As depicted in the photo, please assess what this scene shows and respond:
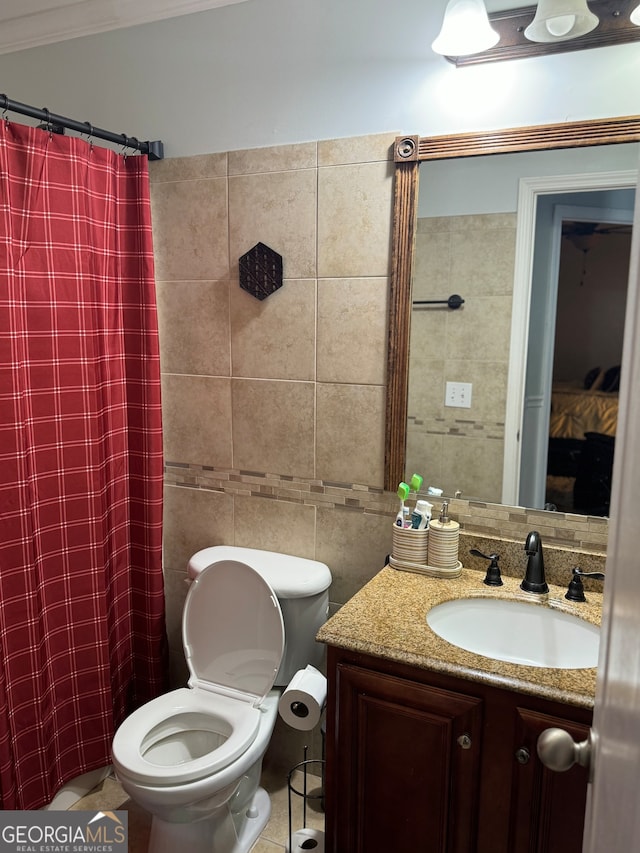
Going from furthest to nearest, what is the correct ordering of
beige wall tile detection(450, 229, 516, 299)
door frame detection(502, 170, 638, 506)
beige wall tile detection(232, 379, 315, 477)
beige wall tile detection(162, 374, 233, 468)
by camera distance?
beige wall tile detection(162, 374, 233, 468) → beige wall tile detection(232, 379, 315, 477) → beige wall tile detection(450, 229, 516, 299) → door frame detection(502, 170, 638, 506)

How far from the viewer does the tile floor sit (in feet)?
6.24

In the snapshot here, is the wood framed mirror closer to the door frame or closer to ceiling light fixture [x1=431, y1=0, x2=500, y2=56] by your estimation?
the door frame

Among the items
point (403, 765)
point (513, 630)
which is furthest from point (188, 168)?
point (403, 765)

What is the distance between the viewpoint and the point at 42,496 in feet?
6.10

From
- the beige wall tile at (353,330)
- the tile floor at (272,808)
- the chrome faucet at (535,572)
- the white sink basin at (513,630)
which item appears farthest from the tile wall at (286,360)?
the tile floor at (272,808)

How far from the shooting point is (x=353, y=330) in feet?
6.16

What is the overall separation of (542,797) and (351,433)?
3.46 ft

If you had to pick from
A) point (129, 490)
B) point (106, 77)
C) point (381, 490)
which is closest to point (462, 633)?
point (381, 490)

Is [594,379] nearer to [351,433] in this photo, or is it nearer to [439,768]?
[351,433]

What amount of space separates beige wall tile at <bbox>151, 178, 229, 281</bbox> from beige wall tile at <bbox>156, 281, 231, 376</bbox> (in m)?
0.04

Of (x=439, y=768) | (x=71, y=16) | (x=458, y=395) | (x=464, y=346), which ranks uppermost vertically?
(x=71, y=16)

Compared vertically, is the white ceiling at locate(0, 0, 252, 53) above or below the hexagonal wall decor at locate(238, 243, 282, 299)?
above

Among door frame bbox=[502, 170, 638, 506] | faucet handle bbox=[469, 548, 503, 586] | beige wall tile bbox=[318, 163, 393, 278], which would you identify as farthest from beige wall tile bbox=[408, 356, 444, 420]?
faucet handle bbox=[469, 548, 503, 586]

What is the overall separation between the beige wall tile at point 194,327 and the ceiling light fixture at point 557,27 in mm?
992
